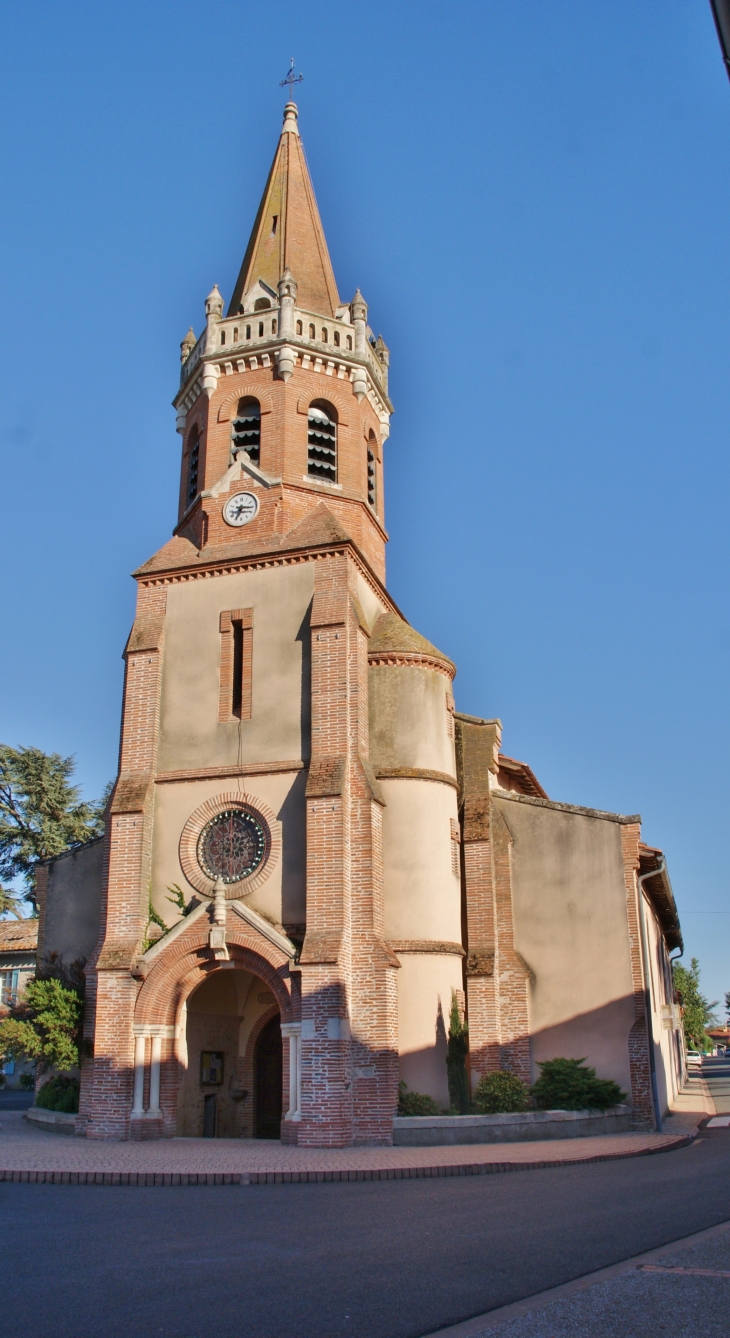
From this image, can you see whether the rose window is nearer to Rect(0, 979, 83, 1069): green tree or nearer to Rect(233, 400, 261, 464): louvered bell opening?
Rect(0, 979, 83, 1069): green tree

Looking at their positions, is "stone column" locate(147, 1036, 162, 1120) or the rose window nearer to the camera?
"stone column" locate(147, 1036, 162, 1120)

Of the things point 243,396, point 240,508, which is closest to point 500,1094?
point 240,508

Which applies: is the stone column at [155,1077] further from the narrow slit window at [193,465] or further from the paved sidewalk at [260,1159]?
the narrow slit window at [193,465]

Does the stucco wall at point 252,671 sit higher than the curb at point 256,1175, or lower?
higher

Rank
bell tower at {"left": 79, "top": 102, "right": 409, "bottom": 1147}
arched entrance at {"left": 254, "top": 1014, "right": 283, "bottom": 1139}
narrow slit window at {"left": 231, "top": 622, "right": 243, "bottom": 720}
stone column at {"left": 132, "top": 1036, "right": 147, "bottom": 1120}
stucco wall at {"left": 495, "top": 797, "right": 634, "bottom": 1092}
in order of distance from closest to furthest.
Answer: bell tower at {"left": 79, "top": 102, "right": 409, "bottom": 1147}
stone column at {"left": 132, "top": 1036, "right": 147, "bottom": 1120}
arched entrance at {"left": 254, "top": 1014, "right": 283, "bottom": 1139}
stucco wall at {"left": 495, "top": 797, "right": 634, "bottom": 1092}
narrow slit window at {"left": 231, "top": 622, "right": 243, "bottom": 720}

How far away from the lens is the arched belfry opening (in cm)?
2102

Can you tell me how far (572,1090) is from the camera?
68.1 feet

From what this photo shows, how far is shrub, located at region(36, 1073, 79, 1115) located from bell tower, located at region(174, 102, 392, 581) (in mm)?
11985

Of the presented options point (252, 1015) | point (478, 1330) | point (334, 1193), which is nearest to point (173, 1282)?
point (478, 1330)

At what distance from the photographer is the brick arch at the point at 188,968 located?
19516mm

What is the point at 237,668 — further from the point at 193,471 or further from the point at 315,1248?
the point at 315,1248

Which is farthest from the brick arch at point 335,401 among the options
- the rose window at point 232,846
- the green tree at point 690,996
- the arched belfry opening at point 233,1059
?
the green tree at point 690,996

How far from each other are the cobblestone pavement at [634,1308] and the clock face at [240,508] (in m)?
18.4

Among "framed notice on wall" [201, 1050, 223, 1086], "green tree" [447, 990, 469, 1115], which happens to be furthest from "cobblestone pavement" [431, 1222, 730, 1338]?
"framed notice on wall" [201, 1050, 223, 1086]
